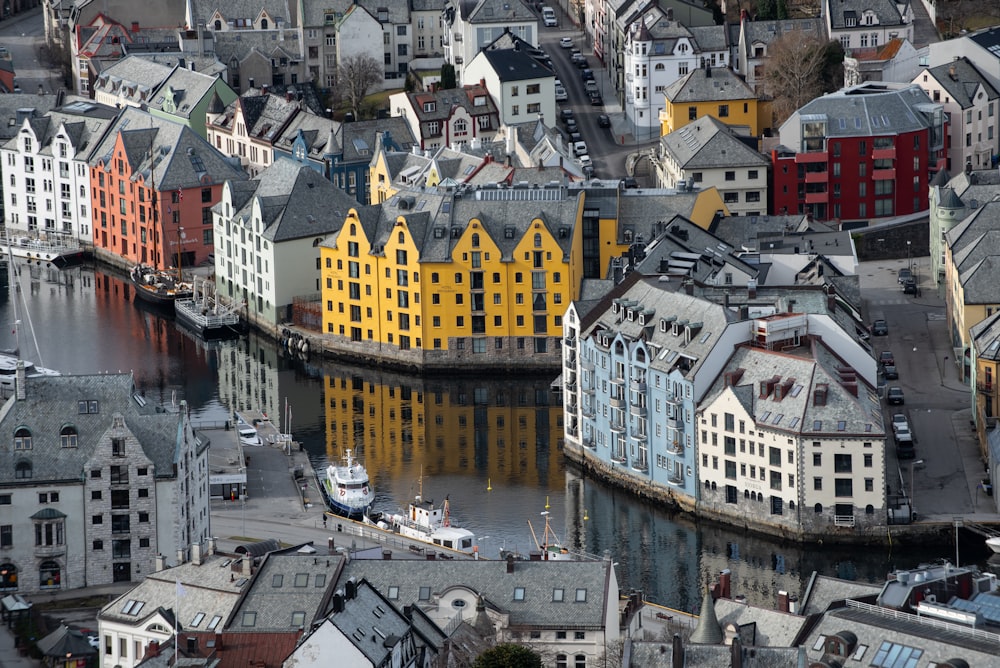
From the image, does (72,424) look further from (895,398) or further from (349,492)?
(895,398)

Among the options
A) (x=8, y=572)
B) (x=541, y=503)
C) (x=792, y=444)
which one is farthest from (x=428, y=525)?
(x=8, y=572)

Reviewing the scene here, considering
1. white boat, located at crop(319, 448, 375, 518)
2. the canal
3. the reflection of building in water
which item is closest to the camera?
the canal

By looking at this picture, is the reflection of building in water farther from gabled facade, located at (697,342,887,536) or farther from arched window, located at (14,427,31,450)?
arched window, located at (14,427,31,450)

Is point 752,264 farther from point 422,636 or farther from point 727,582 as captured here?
point 422,636

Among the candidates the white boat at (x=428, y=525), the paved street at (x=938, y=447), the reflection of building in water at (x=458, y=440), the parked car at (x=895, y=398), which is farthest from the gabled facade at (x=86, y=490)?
the parked car at (x=895, y=398)

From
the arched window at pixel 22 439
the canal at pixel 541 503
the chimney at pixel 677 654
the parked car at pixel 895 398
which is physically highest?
the arched window at pixel 22 439

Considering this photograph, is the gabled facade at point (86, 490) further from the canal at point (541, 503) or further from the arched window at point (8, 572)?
the canal at point (541, 503)

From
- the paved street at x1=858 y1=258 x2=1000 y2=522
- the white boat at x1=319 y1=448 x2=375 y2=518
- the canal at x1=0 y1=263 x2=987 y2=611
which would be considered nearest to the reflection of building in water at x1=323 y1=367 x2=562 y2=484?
the canal at x1=0 y1=263 x2=987 y2=611
